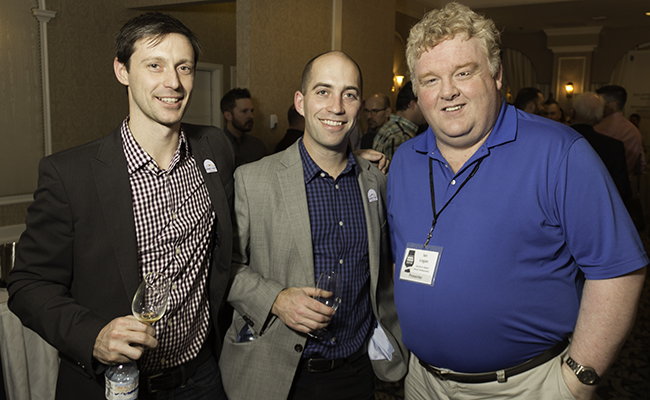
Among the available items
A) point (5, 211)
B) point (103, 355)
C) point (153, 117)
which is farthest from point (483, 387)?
point (5, 211)

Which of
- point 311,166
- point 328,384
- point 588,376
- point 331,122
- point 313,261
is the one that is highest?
point 331,122

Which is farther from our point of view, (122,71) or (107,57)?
(107,57)

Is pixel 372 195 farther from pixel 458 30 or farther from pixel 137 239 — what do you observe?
pixel 137 239

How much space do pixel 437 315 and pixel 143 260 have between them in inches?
38.0

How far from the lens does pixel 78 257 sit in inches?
55.3

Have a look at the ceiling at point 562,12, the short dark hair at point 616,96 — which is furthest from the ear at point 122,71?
the ceiling at point 562,12

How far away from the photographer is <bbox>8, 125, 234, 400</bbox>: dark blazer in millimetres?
1330

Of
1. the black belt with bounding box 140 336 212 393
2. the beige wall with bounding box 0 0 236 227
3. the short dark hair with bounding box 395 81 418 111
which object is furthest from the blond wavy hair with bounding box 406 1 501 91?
the beige wall with bounding box 0 0 236 227

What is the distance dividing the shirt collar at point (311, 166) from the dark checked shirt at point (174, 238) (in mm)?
415

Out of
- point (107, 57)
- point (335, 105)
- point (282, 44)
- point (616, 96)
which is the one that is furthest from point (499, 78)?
point (107, 57)

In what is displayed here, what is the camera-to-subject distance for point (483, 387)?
1.57 m

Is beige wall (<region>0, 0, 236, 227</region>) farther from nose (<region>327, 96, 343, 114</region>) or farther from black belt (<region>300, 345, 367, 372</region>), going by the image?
black belt (<region>300, 345, 367, 372</region>)

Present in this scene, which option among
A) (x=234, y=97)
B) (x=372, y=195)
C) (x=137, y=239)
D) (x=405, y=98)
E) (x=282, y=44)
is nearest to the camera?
(x=137, y=239)

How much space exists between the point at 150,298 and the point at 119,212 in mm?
317
